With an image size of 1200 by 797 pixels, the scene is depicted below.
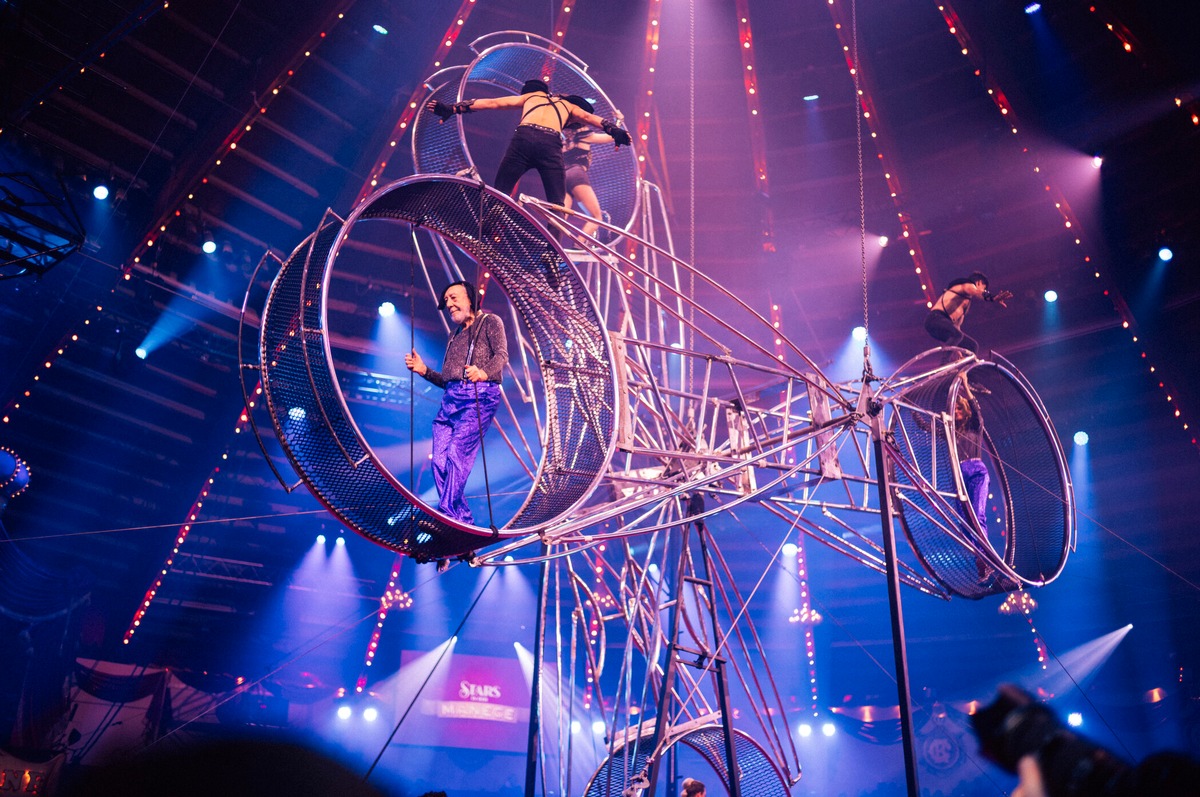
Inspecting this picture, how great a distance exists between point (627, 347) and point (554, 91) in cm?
299

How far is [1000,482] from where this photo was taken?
24.7 feet

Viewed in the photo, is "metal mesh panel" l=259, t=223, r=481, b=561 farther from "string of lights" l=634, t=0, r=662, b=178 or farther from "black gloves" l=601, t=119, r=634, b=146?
"string of lights" l=634, t=0, r=662, b=178

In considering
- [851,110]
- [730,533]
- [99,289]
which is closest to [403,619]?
[730,533]

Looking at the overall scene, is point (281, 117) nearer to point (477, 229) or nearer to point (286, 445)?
point (477, 229)

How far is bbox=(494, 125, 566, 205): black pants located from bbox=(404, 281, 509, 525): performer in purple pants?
2.58ft

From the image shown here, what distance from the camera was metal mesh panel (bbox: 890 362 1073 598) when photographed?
6617 mm

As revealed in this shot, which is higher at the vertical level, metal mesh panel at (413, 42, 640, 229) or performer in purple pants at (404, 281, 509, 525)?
metal mesh panel at (413, 42, 640, 229)

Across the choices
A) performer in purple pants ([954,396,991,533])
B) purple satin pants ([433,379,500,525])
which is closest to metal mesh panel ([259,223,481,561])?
purple satin pants ([433,379,500,525])

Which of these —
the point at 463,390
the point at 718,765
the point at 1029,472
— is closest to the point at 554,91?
the point at 463,390

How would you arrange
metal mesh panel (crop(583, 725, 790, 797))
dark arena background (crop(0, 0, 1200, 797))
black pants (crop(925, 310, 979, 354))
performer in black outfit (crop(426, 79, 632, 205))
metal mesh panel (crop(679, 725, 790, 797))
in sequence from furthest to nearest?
dark arena background (crop(0, 0, 1200, 797)) < black pants (crop(925, 310, 979, 354)) < metal mesh panel (crop(679, 725, 790, 797)) < metal mesh panel (crop(583, 725, 790, 797)) < performer in black outfit (crop(426, 79, 632, 205))

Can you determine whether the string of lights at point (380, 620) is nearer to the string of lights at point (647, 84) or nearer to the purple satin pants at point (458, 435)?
the string of lights at point (647, 84)

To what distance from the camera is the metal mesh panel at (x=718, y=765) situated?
6516 millimetres

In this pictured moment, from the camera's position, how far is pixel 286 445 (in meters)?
4.18

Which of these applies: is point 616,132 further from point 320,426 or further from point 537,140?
point 320,426
